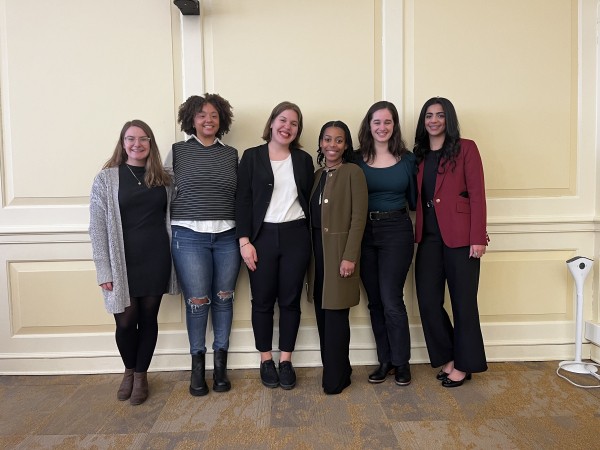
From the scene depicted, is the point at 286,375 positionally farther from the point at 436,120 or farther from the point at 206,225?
the point at 436,120

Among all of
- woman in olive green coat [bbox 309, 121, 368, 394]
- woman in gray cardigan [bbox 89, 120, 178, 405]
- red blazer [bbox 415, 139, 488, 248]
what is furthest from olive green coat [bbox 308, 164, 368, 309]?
woman in gray cardigan [bbox 89, 120, 178, 405]

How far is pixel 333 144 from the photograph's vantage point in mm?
2482

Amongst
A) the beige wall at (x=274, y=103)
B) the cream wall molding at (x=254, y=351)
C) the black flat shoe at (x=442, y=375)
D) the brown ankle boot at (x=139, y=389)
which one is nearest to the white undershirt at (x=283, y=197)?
the beige wall at (x=274, y=103)

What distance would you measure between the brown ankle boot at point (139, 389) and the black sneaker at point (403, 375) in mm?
1456

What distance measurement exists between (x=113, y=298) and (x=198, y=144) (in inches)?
38.8

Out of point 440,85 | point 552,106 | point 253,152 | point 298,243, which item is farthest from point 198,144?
point 552,106

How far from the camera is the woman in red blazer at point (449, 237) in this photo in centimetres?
248

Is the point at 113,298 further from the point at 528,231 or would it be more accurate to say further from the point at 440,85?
the point at 528,231

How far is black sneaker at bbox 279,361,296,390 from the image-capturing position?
8.38 ft

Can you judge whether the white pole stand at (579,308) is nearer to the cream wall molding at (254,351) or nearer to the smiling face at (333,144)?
the cream wall molding at (254,351)

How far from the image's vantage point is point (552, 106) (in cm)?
286

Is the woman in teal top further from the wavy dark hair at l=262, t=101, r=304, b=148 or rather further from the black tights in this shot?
the black tights

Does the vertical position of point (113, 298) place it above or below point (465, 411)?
above

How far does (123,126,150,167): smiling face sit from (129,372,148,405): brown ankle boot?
3.91 ft
